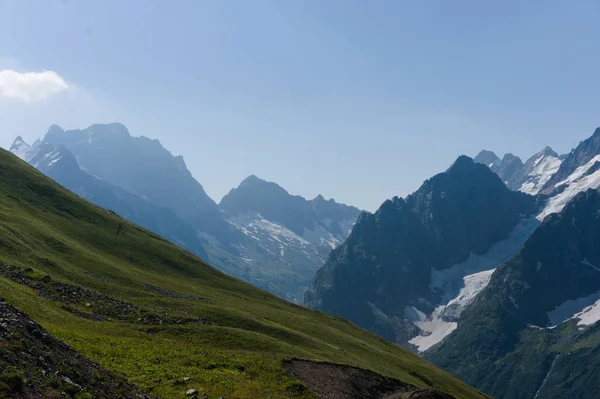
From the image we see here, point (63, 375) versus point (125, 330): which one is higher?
point (63, 375)

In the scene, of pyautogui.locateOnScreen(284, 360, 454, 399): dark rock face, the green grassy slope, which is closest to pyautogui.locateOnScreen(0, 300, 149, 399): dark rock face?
the green grassy slope

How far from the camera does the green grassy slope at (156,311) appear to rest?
41812 millimetres

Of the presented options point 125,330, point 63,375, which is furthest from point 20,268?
point 63,375

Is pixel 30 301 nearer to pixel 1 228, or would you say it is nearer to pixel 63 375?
pixel 63 375

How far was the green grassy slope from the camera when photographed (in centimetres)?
4181

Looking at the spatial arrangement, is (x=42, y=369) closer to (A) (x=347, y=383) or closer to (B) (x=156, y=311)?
(A) (x=347, y=383)

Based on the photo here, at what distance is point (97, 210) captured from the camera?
432ft

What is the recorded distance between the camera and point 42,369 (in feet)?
82.0

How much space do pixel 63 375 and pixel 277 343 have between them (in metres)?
38.9

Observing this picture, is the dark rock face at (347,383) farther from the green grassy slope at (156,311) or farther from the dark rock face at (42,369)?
the dark rock face at (42,369)

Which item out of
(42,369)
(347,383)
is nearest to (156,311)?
(347,383)

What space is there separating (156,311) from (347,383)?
28.1 m

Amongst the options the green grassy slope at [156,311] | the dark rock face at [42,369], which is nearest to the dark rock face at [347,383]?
the green grassy slope at [156,311]

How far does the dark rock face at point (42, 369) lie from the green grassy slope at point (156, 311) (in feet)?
20.5
